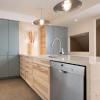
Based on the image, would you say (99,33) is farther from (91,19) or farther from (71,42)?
(71,42)

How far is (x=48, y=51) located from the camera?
507cm

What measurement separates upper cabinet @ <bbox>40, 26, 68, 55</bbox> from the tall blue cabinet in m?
1.24

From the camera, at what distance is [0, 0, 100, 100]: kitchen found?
55.5 inches

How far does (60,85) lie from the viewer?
5.55 feet

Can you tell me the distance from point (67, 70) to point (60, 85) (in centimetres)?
30

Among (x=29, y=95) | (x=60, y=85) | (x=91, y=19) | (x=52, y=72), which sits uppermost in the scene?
(x=91, y=19)

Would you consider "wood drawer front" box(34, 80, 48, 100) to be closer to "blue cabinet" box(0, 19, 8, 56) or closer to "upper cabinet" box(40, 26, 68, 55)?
"blue cabinet" box(0, 19, 8, 56)

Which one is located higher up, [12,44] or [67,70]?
[12,44]

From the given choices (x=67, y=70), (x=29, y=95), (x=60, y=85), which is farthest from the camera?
(x=29, y=95)

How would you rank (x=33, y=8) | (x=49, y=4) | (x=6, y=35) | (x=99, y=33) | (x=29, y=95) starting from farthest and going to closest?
(x=99, y=33) → (x=6, y=35) → (x=33, y=8) → (x=49, y=4) → (x=29, y=95)

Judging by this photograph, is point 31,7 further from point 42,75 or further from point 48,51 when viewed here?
point 42,75

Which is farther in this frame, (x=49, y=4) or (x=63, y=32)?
(x=63, y=32)

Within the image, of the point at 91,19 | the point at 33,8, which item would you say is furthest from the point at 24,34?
the point at 91,19

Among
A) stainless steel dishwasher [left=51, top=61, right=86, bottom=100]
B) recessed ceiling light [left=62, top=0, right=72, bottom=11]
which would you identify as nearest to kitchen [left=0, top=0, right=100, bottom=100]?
stainless steel dishwasher [left=51, top=61, right=86, bottom=100]
